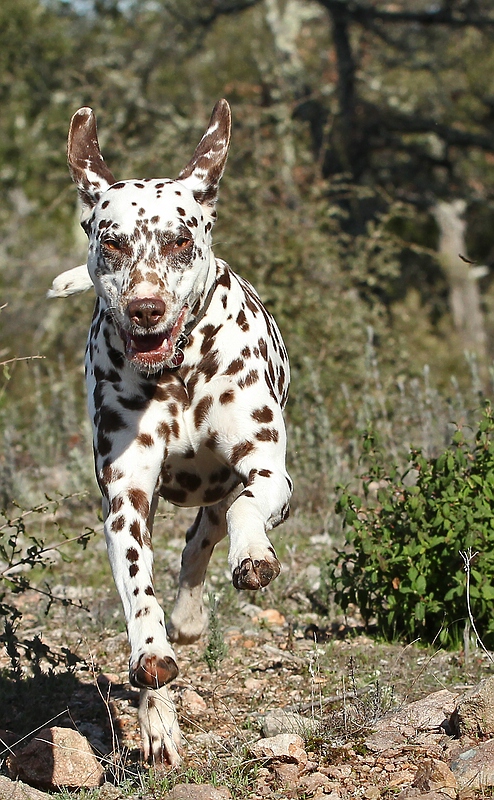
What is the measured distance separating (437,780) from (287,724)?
35.2 inches

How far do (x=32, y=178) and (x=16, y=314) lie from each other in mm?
4278

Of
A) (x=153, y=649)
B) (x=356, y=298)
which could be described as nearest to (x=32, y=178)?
(x=356, y=298)

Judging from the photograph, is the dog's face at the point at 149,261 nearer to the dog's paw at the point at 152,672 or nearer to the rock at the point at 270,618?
the dog's paw at the point at 152,672

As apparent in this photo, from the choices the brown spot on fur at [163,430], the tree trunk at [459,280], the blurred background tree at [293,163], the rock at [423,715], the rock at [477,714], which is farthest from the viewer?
the tree trunk at [459,280]

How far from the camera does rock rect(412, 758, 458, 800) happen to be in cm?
360

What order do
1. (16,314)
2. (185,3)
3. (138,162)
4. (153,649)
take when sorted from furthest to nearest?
1. (185,3)
2. (16,314)
3. (138,162)
4. (153,649)

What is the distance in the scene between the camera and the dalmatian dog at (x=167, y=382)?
427 cm

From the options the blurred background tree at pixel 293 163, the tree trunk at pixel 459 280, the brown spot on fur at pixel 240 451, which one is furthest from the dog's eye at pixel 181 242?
the tree trunk at pixel 459 280

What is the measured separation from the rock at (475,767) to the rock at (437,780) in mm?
28

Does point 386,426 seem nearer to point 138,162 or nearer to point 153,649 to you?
point 153,649

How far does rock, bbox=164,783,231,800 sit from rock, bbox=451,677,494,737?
88cm

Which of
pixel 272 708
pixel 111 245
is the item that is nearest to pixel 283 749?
pixel 272 708

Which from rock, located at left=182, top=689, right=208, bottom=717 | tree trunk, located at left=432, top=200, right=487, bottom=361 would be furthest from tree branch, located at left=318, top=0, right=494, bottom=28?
rock, located at left=182, top=689, right=208, bottom=717

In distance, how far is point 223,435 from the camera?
4699 millimetres
